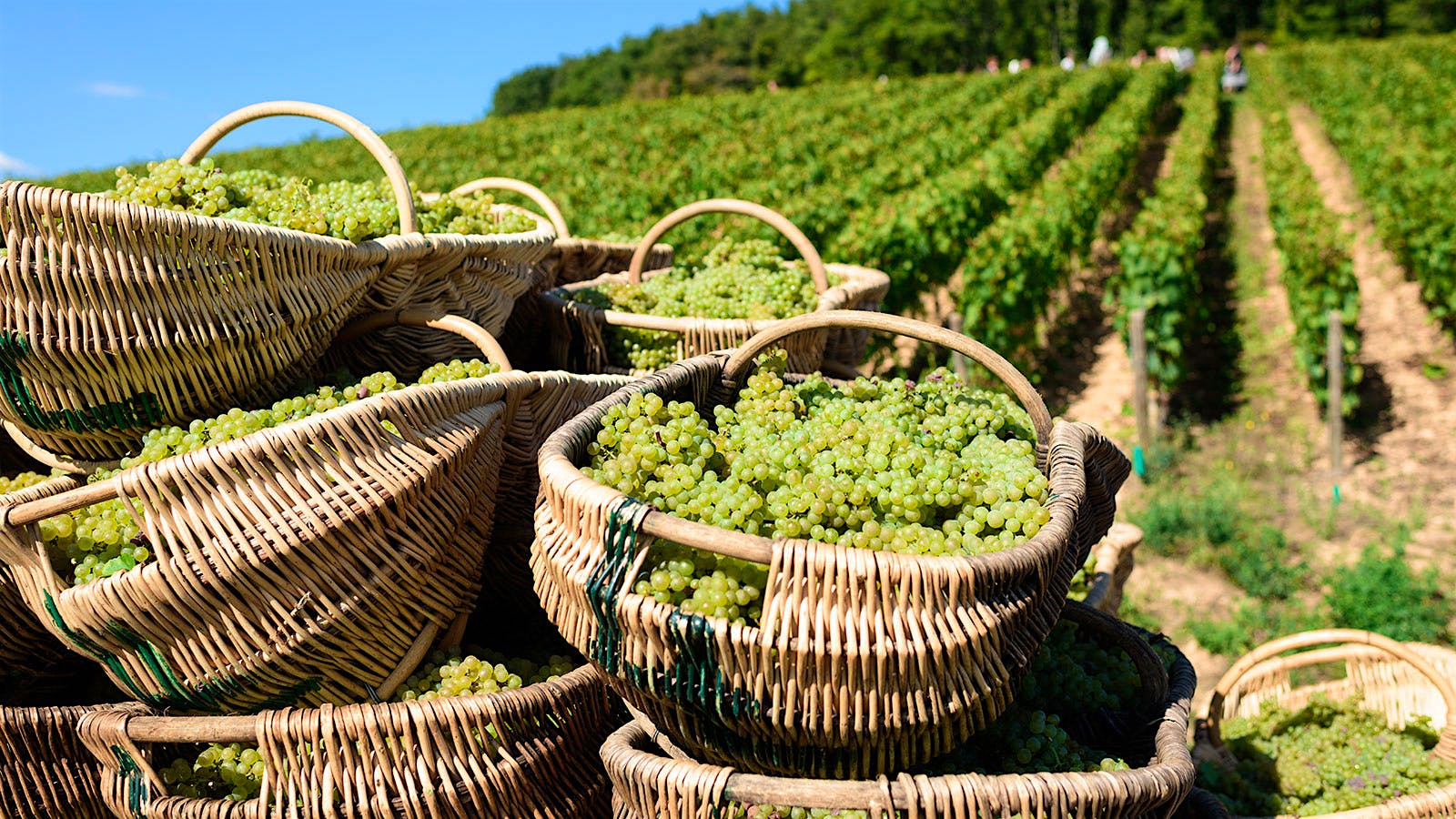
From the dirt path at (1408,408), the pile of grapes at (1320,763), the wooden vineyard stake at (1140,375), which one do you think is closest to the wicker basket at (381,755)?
the pile of grapes at (1320,763)

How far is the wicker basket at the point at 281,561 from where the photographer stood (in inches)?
55.3

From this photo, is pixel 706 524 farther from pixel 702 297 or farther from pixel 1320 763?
pixel 1320 763

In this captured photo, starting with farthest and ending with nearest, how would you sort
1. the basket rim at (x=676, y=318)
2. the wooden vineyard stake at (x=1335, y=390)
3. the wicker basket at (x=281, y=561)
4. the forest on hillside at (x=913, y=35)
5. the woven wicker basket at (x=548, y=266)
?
the forest on hillside at (x=913, y=35), the wooden vineyard stake at (x=1335, y=390), the woven wicker basket at (x=548, y=266), the basket rim at (x=676, y=318), the wicker basket at (x=281, y=561)

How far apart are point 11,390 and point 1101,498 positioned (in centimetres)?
196

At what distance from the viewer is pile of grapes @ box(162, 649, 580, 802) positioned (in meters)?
1.55

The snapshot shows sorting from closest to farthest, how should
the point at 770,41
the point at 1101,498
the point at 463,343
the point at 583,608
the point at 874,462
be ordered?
1. the point at 583,608
2. the point at 874,462
3. the point at 1101,498
4. the point at 463,343
5. the point at 770,41

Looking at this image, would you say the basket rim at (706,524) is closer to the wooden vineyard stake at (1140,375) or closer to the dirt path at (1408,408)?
the dirt path at (1408,408)

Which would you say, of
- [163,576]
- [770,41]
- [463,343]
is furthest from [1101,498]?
[770,41]

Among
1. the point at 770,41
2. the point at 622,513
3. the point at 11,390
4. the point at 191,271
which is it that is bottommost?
the point at 622,513

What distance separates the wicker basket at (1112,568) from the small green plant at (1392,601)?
239 centimetres

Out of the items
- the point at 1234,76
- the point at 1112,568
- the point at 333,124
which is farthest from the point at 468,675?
the point at 1234,76

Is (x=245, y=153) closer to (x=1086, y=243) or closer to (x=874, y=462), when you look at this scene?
(x=1086, y=243)

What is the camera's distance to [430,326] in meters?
2.02

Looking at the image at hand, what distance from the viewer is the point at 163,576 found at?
1.40m
